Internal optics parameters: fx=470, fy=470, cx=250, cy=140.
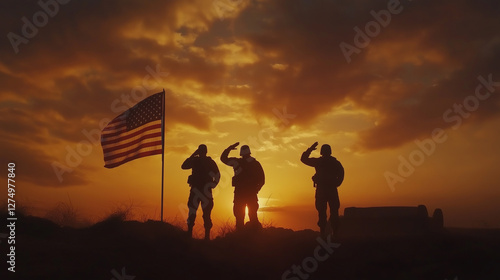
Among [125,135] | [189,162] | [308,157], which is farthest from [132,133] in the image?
[308,157]

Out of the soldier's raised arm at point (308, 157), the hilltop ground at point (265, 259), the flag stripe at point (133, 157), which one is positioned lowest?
the hilltop ground at point (265, 259)

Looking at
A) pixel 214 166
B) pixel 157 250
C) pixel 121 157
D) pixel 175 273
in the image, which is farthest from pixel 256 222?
pixel 121 157

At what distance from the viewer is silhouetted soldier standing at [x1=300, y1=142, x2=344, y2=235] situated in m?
12.1

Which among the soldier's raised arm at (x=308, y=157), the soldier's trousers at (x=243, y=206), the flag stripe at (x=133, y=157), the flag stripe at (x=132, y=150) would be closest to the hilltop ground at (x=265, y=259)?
the soldier's trousers at (x=243, y=206)

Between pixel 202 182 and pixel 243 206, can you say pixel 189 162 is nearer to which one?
pixel 202 182

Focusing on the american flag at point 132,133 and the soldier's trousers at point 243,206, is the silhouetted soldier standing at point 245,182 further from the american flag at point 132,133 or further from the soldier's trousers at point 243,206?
the american flag at point 132,133

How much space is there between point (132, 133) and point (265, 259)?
776 centimetres

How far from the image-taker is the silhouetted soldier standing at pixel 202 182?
1312 centimetres

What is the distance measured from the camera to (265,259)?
10.2 m

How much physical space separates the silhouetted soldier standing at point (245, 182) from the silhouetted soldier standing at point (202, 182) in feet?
2.76

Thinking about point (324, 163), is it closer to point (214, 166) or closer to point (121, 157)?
point (214, 166)

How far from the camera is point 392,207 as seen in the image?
17.2 metres

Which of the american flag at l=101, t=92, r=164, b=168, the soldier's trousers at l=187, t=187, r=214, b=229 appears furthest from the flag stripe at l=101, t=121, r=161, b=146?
the soldier's trousers at l=187, t=187, r=214, b=229

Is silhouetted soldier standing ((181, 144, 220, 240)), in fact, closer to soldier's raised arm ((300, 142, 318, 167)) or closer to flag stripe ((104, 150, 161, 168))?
flag stripe ((104, 150, 161, 168))
